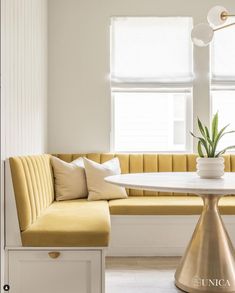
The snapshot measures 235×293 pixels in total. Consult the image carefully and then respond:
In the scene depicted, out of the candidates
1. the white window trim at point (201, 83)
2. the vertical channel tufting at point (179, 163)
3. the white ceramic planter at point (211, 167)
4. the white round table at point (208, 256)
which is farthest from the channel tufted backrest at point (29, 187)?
the white window trim at point (201, 83)

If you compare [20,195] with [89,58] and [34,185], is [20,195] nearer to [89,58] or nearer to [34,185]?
[34,185]

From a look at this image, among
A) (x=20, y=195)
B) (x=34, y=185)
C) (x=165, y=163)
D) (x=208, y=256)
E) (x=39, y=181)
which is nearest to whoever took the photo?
(x=20, y=195)

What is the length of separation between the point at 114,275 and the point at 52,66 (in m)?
2.43

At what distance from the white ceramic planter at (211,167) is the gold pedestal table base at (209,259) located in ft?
0.48

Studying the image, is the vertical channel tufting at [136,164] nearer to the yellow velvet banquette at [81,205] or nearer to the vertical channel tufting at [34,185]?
the yellow velvet banquette at [81,205]

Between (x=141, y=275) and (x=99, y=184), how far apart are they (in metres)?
1.02

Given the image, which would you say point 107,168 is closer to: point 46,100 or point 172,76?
point 46,100

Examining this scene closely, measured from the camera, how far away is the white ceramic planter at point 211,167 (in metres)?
2.54

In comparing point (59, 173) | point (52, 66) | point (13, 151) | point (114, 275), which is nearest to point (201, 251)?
point (114, 275)

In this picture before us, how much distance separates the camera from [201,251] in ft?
8.24

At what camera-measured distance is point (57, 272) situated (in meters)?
2.25

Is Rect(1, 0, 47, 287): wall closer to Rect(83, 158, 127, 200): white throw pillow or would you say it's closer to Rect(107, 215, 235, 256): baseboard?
Rect(83, 158, 127, 200): white throw pillow

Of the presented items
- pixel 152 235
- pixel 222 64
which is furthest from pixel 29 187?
pixel 222 64

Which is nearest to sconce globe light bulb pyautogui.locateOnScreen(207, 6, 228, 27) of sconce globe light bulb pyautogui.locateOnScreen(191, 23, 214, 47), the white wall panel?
sconce globe light bulb pyautogui.locateOnScreen(191, 23, 214, 47)
